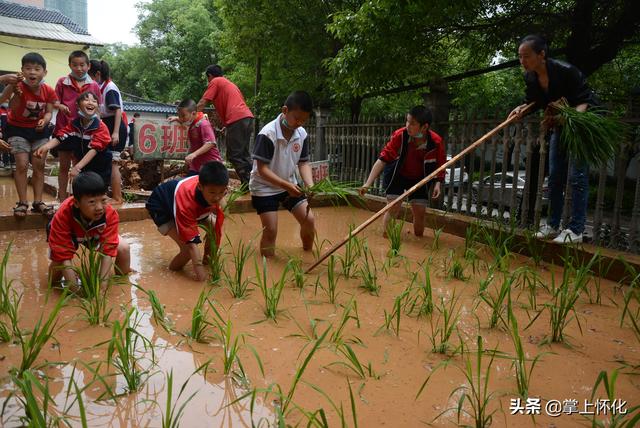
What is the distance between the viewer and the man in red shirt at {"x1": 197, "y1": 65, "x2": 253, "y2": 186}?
22.0 ft

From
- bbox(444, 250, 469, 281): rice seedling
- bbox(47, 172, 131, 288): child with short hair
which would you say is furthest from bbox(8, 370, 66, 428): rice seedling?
bbox(444, 250, 469, 281): rice seedling

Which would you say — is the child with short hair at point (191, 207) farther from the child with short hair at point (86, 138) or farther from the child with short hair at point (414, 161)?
the child with short hair at point (414, 161)

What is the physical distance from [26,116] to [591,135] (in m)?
4.79

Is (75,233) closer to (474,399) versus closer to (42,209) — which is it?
(42,209)

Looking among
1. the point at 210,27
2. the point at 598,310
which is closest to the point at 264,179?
the point at 598,310

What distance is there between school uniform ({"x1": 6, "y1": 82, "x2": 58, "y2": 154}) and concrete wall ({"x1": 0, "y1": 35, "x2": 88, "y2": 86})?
1902 cm

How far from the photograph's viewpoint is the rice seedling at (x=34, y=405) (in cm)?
158

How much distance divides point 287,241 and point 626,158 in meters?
3.11

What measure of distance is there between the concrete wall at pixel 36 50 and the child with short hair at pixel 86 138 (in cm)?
1885

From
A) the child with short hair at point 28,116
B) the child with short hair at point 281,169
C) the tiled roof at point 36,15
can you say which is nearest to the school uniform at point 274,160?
the child with short hair at point 281,169

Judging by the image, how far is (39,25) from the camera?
74.0 ft

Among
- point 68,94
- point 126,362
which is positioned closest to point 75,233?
point 126,362

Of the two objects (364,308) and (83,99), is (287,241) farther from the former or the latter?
(83,99)

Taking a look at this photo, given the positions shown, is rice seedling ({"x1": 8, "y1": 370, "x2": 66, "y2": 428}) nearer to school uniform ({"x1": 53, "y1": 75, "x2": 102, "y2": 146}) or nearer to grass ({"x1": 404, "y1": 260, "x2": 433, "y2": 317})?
grass ({"x1": 404, "y1": 260, "x2": 433, "y2": 317})
